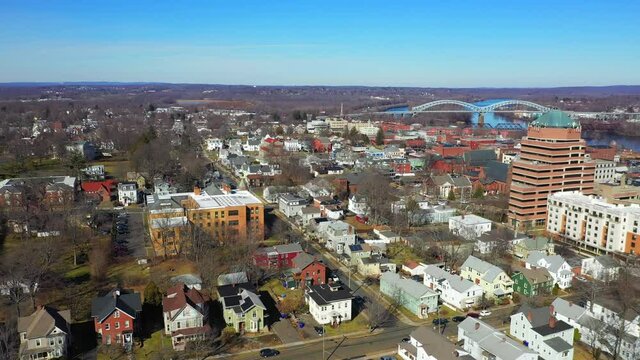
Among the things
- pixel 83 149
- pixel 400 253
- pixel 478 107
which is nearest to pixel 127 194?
pixel 83 149

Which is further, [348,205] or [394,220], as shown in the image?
[348,205]

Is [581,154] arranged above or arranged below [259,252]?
above

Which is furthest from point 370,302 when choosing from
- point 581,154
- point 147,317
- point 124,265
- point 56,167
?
point 56,167

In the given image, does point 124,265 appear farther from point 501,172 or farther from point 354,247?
point 501,172

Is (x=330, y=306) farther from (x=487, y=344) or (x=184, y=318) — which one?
(x=487, y=344)

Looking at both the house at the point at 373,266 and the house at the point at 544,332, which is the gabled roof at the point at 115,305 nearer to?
the house at the point at 373,266

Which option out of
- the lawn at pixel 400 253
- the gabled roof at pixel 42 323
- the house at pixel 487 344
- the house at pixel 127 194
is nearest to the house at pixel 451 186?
the lawn at pixel 400 253
